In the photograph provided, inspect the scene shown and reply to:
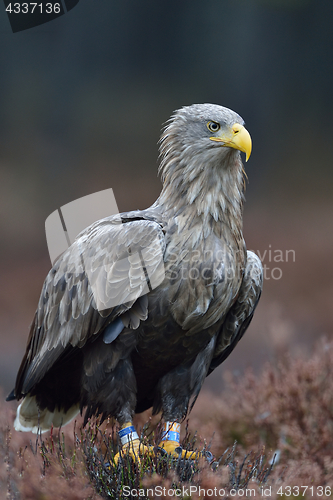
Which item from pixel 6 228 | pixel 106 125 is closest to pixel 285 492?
pixel 6 228

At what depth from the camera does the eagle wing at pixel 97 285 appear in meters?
2.17

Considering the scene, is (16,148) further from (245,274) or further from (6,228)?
(245,274)

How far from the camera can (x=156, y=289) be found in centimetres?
220

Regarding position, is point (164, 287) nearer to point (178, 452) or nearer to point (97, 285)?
point (97, 285)

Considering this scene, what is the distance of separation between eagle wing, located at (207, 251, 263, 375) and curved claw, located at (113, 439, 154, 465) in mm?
674

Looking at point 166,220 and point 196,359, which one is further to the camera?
point 196,359

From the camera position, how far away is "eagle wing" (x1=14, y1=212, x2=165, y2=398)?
217cm

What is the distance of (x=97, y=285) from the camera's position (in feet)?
7.39

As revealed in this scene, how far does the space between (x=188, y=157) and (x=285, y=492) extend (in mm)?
1596

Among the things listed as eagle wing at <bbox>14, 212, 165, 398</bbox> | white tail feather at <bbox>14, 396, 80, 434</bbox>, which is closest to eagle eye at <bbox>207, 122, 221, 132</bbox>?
eagle wing at <bbox>14, 212, 165, 398</bbox>

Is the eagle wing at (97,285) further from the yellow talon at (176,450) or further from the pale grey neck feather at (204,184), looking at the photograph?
the yellow talon at (176,450)

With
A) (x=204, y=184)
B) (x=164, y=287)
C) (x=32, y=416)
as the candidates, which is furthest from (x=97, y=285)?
(x=32, y=416)

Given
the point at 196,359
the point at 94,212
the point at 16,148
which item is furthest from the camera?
the point at 16,148
